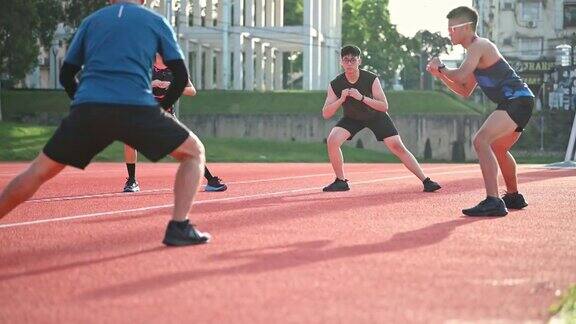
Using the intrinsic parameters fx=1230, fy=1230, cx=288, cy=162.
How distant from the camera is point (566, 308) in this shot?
5914 millimetres

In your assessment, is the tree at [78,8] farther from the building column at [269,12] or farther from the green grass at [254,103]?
the building column at [269,12]

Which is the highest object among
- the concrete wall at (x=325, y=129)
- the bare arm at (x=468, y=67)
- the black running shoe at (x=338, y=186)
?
the bare arm at (x=468, y=67)

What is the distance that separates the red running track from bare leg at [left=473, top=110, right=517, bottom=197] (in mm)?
424

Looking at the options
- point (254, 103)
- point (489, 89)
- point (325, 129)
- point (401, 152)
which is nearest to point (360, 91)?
point (401, 152)

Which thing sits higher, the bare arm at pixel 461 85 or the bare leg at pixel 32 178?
the bare arm at pixel 461 85

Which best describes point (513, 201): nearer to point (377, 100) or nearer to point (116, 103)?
point (377, 100)

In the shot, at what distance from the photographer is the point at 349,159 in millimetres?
50750

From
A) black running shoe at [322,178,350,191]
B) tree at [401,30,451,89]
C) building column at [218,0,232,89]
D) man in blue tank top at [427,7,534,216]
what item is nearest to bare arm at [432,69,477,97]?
man in blue tank top at [427,7,534,216]

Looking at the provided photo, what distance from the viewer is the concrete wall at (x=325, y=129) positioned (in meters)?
65.2

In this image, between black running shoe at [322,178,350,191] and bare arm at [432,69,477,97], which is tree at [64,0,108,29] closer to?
black running shoe at [322,178,350,191]

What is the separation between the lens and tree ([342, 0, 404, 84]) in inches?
3994

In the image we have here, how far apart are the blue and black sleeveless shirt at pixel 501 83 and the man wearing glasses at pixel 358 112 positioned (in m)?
3.90

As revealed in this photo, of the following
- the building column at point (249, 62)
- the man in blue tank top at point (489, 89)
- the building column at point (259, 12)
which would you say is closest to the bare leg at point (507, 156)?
the man in blue tank top at point (489, 89)

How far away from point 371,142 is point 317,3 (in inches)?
705
